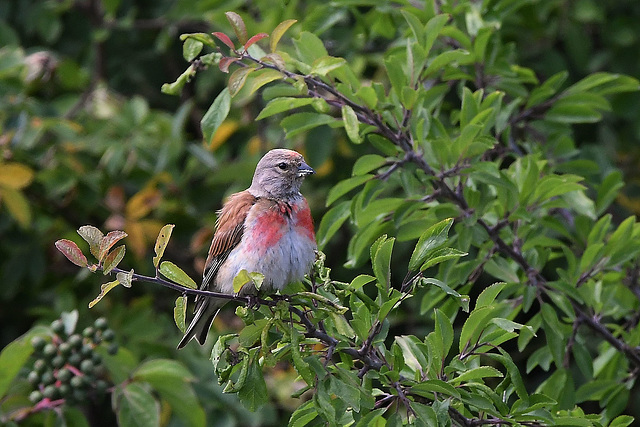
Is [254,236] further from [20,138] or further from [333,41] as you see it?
[20,138]

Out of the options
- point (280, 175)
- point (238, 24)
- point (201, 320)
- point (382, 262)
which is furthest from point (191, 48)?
point (201, 320)

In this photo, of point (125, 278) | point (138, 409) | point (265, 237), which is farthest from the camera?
point (138, 409)

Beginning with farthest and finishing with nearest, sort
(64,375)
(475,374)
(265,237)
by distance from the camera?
(64,375) → (265,237) → (475,374)

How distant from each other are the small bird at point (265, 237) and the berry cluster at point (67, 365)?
33.6 inches

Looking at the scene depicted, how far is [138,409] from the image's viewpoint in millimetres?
3900

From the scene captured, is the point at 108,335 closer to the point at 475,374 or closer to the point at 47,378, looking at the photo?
the point at 47,378

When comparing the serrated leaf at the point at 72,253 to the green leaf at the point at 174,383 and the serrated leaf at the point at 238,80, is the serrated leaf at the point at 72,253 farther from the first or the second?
the green leaf at the point at 174,383

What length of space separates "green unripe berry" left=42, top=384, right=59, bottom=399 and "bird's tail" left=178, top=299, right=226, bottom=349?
3.02 ft

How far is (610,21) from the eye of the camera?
5164 mm

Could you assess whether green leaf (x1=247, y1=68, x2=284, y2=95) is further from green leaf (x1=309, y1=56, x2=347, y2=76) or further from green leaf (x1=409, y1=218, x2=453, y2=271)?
green leaf (x1=409, y1=218, x2=453, y2=271)

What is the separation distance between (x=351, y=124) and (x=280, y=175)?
0.64 metres

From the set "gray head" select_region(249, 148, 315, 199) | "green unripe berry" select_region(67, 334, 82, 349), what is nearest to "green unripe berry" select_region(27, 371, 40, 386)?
"green unripe berry" select_region(67, 334, 82, 349)

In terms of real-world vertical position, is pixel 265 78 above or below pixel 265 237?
above

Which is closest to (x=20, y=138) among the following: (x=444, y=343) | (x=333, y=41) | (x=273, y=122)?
(x=273, y=122)
